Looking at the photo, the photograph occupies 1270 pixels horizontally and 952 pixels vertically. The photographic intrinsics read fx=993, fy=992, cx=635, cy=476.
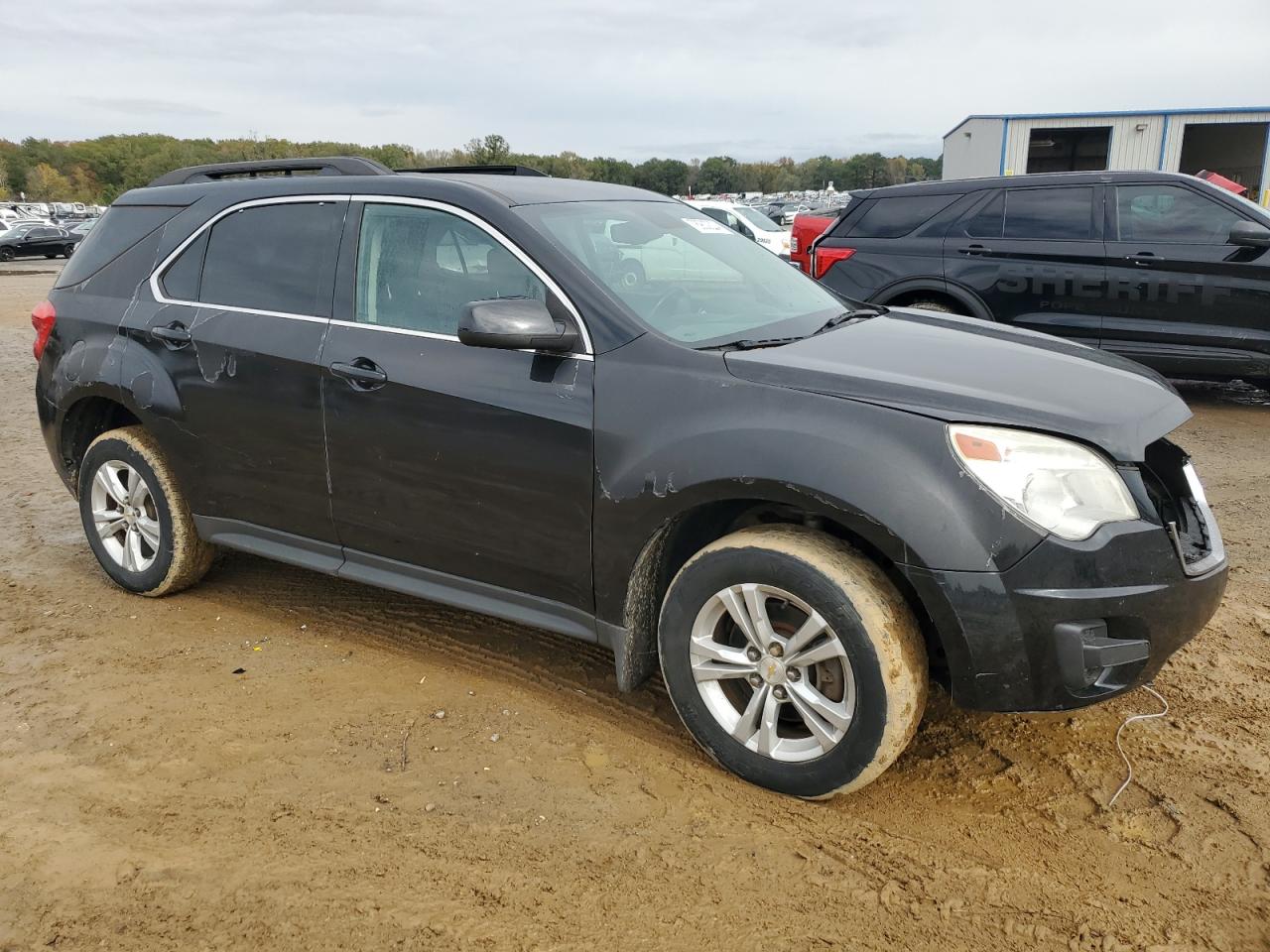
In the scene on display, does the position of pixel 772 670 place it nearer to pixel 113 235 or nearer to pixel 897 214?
pixel 113 235

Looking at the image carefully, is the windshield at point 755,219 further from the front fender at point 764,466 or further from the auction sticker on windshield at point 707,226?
the front fender at point 764,466

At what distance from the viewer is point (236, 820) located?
9.29ft

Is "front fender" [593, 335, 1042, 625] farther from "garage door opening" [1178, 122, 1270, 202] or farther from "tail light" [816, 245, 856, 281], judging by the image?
"garage door opening" [1178, 122, 1270, 202]

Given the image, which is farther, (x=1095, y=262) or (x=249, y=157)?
(x=249, y=157)

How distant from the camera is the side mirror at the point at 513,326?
118 inches

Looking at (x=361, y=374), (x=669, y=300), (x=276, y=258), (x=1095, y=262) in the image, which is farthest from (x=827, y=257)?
(x=361, y=374)

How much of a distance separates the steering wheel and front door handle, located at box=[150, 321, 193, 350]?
78.0 inches

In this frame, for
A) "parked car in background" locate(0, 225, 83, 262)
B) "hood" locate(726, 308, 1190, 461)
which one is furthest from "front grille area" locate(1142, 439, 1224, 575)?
"parked car in background" locate(0, 225, 83, 262)

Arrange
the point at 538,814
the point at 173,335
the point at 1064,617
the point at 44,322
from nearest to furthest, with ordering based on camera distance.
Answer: the point at 1064,617 → the point at 538,814 → the point at 173,335 → the point at 44,322

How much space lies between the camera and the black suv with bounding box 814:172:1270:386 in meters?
7.33

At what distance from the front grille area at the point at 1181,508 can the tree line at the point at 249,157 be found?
327 ft

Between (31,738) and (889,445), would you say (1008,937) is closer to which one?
(889,445)

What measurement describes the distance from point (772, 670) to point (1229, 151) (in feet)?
126

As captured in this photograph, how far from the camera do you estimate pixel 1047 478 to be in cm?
258
